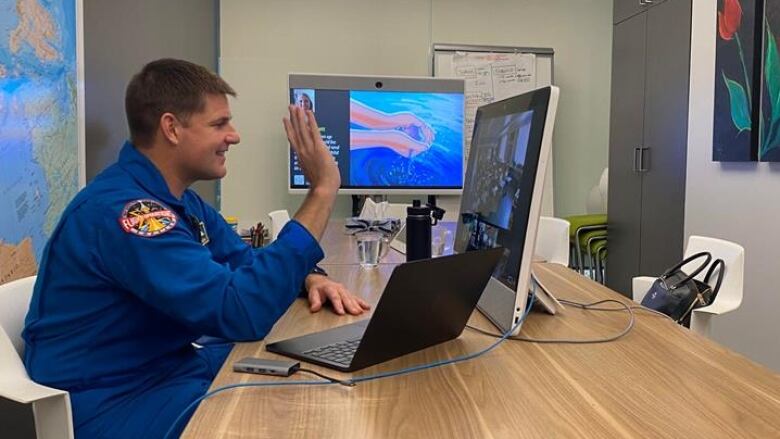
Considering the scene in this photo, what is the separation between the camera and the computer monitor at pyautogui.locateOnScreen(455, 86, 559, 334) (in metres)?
1.16

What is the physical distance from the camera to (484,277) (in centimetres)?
121

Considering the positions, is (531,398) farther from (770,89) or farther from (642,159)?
(642,159)

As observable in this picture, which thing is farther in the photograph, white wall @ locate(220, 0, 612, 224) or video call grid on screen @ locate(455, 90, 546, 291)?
white wall @ locate(220, 0, 612, 224)

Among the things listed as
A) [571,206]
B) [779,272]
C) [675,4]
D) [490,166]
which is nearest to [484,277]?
[490,166]

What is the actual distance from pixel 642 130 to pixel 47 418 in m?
3.98

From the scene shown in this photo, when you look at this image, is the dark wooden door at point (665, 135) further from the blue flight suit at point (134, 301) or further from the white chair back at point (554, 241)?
the blue flight suit at point (134, 301)

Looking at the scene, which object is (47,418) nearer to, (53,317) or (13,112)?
(53,317)

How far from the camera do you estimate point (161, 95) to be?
1.38m

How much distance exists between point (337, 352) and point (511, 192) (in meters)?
0.45

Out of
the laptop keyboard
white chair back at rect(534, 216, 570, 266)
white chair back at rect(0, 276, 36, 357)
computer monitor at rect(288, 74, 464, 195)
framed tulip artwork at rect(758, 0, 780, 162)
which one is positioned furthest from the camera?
computer monitor at rect(288, 74, 464, 195)

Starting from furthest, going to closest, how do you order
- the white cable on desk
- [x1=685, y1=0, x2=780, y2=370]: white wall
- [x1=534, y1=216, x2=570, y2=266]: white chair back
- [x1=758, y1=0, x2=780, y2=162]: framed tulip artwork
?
[x1=685, y1=0, x2=780, y2=370]: white wall
[x1=758, y1=0, x2=780, y2=162]: framed tulip artwork
[x1=534, y1=216, x2=570, y2=266]: white chair back
the white cable on desk

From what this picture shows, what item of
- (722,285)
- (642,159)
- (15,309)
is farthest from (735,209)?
(15,309)

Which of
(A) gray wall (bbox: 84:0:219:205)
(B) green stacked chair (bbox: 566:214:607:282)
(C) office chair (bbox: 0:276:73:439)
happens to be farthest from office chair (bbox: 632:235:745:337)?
(B) green stacked chair (bbox: 566:214:607:282)

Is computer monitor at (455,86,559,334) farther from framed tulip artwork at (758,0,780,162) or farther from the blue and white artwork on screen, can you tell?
the blue and white artwork on screen
